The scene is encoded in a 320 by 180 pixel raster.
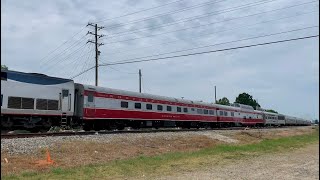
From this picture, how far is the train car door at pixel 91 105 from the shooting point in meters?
26.3

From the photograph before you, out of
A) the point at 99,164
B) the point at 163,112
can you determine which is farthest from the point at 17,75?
the point at 163,112

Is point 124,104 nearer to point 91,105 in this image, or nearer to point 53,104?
point 91,105

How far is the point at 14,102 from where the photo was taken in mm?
21016

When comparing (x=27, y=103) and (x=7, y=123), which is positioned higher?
(x=27, y=103)

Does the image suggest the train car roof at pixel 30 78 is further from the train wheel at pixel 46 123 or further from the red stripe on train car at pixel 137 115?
the red stripe on train car at pixel 137 115

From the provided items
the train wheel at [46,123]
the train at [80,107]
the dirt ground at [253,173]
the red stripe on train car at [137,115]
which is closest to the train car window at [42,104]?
the train at [80,107]

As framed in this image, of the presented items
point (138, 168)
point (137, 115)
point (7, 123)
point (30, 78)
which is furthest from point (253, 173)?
point (137, 115)

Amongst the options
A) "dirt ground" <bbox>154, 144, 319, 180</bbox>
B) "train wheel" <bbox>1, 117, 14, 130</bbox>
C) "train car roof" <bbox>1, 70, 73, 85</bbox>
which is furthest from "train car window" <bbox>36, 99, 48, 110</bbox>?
"dirt ground" <bbox>154, 144, 319, 180</bbox>

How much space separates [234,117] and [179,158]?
3835cm

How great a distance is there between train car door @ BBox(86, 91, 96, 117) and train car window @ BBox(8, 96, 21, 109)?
5.66 metres

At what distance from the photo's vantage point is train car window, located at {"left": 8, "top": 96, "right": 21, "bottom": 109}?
20.7m

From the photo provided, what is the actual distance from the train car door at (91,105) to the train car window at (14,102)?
5.66 metres

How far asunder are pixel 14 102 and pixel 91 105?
638 cm

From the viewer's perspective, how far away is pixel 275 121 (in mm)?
73438
